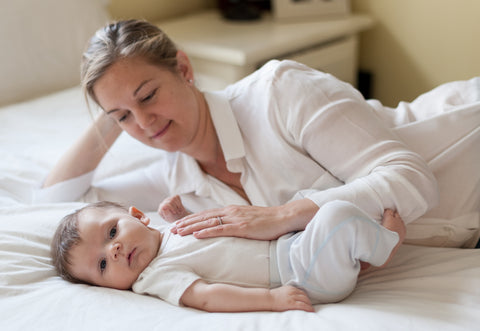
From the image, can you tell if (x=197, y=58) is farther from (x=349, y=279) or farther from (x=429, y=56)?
(x=349, y=279)

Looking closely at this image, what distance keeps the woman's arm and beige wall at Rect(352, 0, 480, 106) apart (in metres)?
1.35

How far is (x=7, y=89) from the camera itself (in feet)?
6.46

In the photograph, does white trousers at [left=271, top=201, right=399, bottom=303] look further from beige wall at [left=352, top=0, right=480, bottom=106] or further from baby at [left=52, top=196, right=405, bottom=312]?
beige wall at [left=352, top=0, right=480, bottom=106]

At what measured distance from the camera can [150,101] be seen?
3.82 feet

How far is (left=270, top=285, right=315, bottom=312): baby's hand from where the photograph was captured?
89 cm

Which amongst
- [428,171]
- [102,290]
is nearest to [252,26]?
[428,171]

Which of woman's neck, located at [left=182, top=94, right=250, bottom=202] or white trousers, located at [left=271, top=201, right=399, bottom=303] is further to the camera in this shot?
woman's neck, located at [left=182, top=94, right=250, bottom=202]

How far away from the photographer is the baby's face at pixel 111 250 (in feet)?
3.33

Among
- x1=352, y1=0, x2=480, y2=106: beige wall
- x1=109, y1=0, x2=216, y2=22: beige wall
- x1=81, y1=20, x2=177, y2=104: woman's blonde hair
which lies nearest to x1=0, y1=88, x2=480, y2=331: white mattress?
x1=81, y1=20, x2=177, y2=104: woman's blonde hair

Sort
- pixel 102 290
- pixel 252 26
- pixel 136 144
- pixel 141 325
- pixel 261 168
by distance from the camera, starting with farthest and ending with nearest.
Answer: pixel 252 26
pixel 136 144
pixel 261 168
pixel 102 290
pixel 141 325

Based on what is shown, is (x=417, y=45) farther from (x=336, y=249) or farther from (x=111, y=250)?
(x=111, y=250)

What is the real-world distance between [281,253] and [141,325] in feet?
0.98

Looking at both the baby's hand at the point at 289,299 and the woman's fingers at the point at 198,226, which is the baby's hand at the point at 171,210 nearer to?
the woman's fingers at the point at 198,226

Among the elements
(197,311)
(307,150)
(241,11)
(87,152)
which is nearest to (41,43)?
(87,152)
